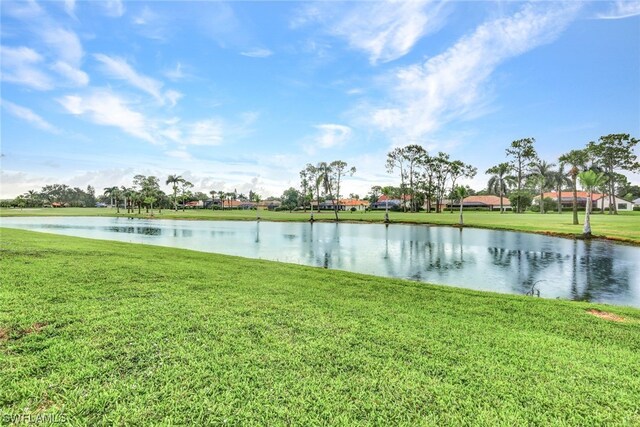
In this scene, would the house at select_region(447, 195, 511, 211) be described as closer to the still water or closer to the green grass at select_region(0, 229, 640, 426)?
the still water

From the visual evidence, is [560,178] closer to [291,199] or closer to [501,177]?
[501,177]

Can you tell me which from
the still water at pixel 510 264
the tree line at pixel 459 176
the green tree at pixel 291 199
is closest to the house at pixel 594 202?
the tree line at pixel 459 176

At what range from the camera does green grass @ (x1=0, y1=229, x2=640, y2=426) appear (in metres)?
2.96

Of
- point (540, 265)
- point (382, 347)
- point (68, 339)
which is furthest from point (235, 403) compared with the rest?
point (540, 265)

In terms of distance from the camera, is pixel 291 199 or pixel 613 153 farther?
pixel 291 199

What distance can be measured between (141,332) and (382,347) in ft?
10.9

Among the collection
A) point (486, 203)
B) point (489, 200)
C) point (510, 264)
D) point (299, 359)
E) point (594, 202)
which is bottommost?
point (510, 264)

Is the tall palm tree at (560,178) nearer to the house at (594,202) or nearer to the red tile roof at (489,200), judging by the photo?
the house at (594,202)

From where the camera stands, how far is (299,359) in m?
3.87

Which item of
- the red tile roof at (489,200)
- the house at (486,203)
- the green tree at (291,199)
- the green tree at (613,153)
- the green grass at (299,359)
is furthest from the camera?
the green tree at (291,199)

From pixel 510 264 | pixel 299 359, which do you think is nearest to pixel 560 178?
pixel 510 264

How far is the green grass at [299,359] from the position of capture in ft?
9.71

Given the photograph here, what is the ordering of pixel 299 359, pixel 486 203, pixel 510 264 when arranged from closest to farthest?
pixel 299 359, pixel 510 264, pixel 486 203

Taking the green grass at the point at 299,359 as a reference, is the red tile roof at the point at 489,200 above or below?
above
